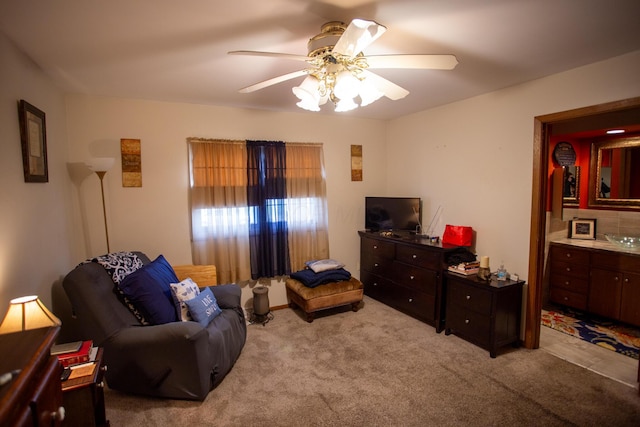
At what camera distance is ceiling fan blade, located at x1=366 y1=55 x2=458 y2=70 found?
156cm

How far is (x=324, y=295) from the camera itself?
345 cm

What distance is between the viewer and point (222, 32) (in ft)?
5.79

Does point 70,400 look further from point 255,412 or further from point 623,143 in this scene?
point 623,143

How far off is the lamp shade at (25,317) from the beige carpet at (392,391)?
93 centimetres

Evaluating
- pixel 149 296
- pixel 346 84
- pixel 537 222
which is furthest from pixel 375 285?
pixel 346 84

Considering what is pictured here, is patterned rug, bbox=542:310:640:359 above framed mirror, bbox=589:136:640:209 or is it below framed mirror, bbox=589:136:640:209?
below

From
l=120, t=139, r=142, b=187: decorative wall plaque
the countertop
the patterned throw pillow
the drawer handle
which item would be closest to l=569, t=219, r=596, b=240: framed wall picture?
the countertop

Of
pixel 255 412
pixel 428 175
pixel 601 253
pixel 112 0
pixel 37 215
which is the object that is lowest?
pixel 255 412

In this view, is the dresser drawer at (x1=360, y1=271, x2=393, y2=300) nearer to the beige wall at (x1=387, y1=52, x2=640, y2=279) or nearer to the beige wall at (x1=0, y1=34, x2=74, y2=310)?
the beige wall at (x1=387, y1=52, x2=640, y2=279)

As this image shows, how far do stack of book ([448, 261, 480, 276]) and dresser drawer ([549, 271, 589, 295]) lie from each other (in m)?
1.44

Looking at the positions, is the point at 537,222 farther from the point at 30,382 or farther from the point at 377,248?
the point at 30,382

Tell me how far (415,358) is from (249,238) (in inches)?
Result: 83.9

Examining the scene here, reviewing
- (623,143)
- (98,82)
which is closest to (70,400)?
(98,82)

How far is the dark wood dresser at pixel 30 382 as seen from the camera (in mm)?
791
